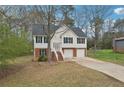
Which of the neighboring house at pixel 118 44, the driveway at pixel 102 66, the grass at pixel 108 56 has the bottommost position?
the driveway at pixel 102 66

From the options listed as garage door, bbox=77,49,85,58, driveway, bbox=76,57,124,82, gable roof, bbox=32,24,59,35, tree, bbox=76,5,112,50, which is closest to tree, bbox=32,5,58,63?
gable roof, bbox=32,24,59,35

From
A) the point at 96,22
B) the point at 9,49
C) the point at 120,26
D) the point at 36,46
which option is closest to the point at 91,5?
the point at 96,22

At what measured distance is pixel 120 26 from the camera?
8.04 meters

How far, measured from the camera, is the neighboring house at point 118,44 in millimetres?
8266

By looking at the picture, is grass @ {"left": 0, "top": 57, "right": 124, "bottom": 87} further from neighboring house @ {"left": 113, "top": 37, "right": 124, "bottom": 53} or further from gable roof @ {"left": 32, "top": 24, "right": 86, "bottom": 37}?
neighboring house @ {"left": 113, "top": 37, "right": 124, "bottom": 53}

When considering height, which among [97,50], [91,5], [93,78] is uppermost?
[91,5]

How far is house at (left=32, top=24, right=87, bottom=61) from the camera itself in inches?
356

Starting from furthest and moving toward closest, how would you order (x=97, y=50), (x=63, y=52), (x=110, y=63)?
(x=63, y=52) → (x=110, y=63) → (x=97, y=50)

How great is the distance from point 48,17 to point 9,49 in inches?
68.1

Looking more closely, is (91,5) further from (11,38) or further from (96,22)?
(11,38)

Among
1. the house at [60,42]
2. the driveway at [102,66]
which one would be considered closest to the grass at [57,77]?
the driveway at [102,66]

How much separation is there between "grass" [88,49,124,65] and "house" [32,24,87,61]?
647mm

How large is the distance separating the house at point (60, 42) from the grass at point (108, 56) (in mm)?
647

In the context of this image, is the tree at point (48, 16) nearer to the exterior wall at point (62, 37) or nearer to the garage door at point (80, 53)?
the exterior wall at point (62, 37)
